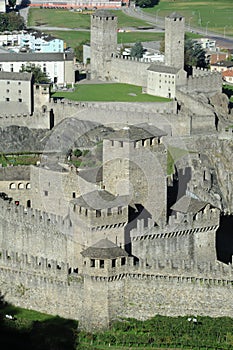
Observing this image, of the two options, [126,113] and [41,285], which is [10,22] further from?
[41,285]

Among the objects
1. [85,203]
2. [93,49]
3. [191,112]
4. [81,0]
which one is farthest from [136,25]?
[85,203]

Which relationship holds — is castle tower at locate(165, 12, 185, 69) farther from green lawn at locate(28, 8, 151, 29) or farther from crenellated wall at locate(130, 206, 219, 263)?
green lawn at locate(28, 8, 151, 29)

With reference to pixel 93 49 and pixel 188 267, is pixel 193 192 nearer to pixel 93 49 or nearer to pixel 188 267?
pixel 188 267

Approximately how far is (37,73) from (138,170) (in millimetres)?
36437

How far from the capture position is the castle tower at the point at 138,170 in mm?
57062

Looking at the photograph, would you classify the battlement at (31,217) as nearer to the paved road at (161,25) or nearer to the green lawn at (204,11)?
the paved road at (161,25)

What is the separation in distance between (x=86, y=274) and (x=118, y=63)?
4377cm

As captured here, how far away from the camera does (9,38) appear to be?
11256cm

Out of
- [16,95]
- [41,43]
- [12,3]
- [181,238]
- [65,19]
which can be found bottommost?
[65,19]

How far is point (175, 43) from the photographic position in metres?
91.6

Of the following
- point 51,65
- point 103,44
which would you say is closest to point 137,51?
point 103,44

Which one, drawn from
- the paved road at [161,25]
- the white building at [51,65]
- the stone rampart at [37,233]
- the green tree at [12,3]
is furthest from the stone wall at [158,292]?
the green tree at [12,3]

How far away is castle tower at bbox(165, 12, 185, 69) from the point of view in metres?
91.3

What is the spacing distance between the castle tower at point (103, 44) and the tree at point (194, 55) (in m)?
10.3
